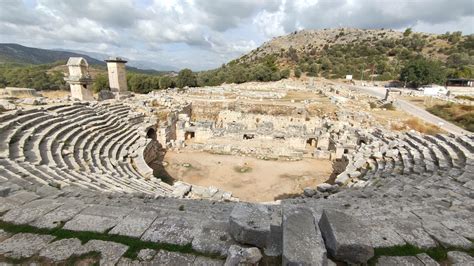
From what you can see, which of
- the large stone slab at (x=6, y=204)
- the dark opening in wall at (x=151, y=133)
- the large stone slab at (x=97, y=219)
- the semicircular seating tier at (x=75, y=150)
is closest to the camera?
the large stone slab at (x=97, y=219)

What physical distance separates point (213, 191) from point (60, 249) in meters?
7.48

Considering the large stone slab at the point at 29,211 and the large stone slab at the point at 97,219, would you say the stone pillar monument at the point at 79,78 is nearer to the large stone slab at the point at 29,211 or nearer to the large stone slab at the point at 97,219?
the large stone slab at the point at 29,211

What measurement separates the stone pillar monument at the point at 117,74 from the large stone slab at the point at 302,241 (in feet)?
76.6

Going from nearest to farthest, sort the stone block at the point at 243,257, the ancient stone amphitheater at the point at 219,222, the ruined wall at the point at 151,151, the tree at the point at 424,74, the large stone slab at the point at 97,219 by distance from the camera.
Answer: the stone block at the point at 243,257 → the ancient stone amphitheater at the point at 219,222 → the large stone slab at the point at 97,219 → the ruined wall at the point at 151,151 → the tree at the point at 424,74

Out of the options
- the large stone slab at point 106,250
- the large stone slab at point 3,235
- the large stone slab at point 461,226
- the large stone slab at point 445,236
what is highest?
the large stone slab at point 3,235

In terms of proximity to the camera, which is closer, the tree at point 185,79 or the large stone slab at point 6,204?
the large stone slab at point 6,204

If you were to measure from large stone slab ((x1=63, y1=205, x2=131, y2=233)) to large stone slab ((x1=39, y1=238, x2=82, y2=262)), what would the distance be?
0.36 meters

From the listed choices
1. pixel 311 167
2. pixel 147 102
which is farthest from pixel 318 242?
pixel 147 102

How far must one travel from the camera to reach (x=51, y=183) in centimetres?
720

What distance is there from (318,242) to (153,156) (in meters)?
15.6

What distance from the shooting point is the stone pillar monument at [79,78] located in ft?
60.8

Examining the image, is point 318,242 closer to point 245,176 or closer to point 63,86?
point 245,176

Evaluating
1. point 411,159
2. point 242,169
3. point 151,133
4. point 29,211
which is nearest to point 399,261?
point 29,211

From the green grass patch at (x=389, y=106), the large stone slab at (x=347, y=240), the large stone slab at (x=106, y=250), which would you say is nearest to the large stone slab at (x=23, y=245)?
the large stone slab at (x=106, y=250)
